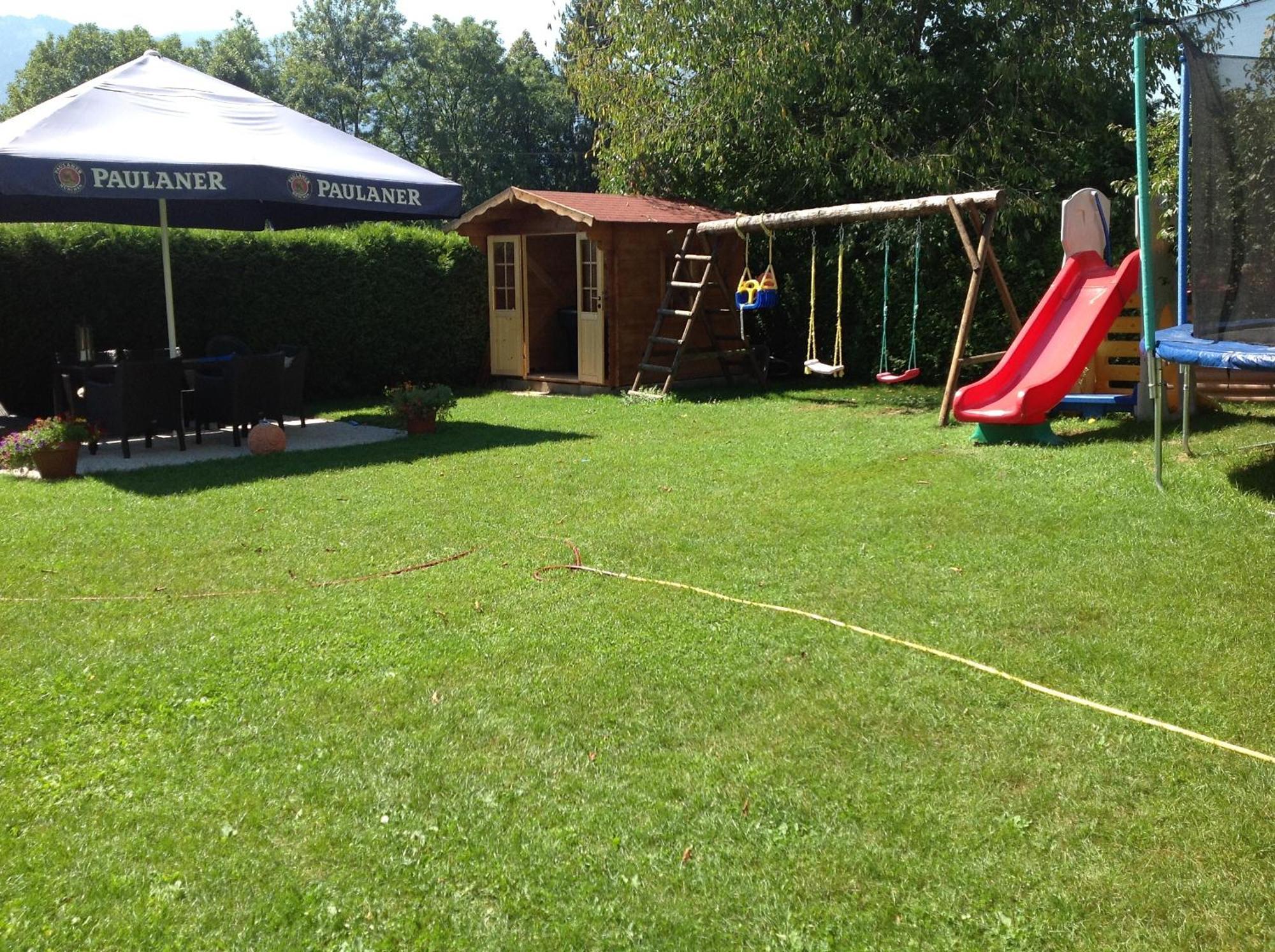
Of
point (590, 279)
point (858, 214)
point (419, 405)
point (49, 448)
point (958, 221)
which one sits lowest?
point (49, 448)

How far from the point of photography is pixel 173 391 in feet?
31.3

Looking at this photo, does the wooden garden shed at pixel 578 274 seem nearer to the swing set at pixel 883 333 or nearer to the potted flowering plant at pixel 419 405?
the swing set at pixel 883 333

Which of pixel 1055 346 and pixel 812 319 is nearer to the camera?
pixel 1055 346

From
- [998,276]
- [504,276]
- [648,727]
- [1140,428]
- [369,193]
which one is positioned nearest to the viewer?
[648,727]

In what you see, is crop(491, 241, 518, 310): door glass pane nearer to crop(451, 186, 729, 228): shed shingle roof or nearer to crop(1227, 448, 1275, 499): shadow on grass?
crop(451, 186, 729, 228): shed shingle roof

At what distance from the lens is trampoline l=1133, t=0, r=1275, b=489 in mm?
6676

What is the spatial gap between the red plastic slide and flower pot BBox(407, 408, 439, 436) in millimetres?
4728

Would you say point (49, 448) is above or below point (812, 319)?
below

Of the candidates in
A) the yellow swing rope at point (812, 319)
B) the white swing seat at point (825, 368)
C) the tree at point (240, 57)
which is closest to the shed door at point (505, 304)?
the yellow swing rope at point (812, 319)

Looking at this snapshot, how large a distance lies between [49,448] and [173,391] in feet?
4.47

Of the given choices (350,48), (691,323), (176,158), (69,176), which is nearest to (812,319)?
(691,323)

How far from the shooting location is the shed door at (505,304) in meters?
15.1

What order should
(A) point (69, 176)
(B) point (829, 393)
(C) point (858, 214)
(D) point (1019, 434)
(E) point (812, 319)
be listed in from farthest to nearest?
(B) point (829, 393) → (C) point (858, 214) → (E) point (812, 319) → (D) point (1019, 434) → (A) point (69, 176)

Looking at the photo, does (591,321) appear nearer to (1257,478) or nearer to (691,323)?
(691,323)
